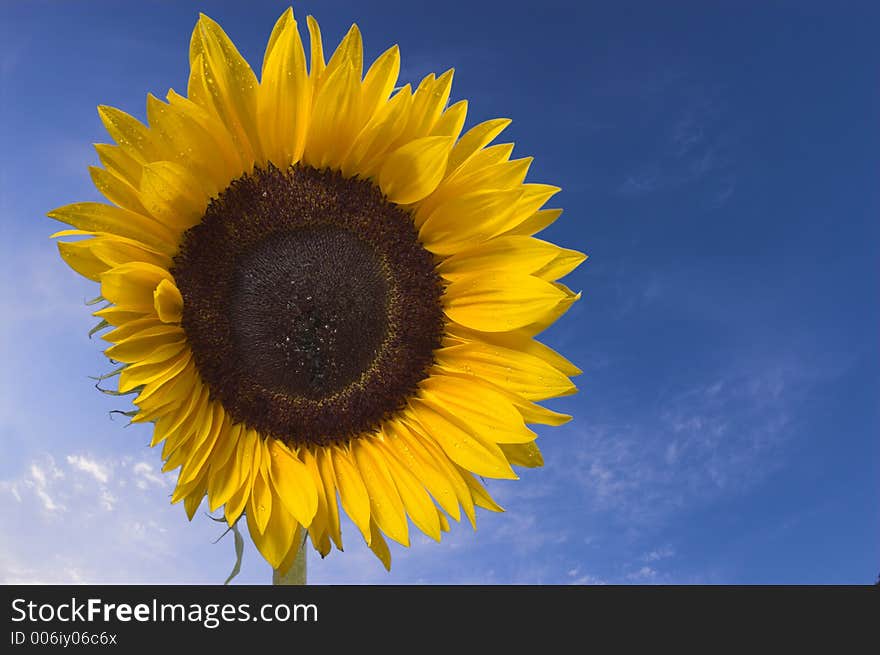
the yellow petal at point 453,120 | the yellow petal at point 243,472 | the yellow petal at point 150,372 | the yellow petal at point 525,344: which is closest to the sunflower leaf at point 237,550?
the yellow petal at point 243,472

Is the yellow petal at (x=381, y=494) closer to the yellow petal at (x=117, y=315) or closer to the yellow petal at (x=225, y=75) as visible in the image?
the yellow petal at (x=117, y=315)

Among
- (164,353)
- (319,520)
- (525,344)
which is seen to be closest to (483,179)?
(525,344)

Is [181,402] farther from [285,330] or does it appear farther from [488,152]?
[488,152]

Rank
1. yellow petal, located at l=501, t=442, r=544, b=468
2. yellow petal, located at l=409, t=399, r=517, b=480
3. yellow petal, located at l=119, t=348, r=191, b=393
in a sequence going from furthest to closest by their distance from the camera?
1. yellow petal, located at l=501, t=442, r=544, b=468
2. yellow petal, located at l=409, t=399, r=517, b=480
3. yellow petal, located at l=119, t=348, r=191, b=393

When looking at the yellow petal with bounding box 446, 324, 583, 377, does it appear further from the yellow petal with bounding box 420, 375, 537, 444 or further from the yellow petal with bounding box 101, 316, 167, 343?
the yellow petal with bounding box 101, 316, 167, 343

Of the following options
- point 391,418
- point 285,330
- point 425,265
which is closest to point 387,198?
point 425,265

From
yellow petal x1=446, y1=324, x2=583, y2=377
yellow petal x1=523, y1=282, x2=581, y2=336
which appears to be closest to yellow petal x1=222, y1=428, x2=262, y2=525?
yellow petal x1=446, y1=324, x2=583, y2=377

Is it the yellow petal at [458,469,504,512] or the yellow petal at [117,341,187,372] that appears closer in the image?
the yellow petal at [117,341,187,372]

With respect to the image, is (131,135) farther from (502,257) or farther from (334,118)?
(502,257)
